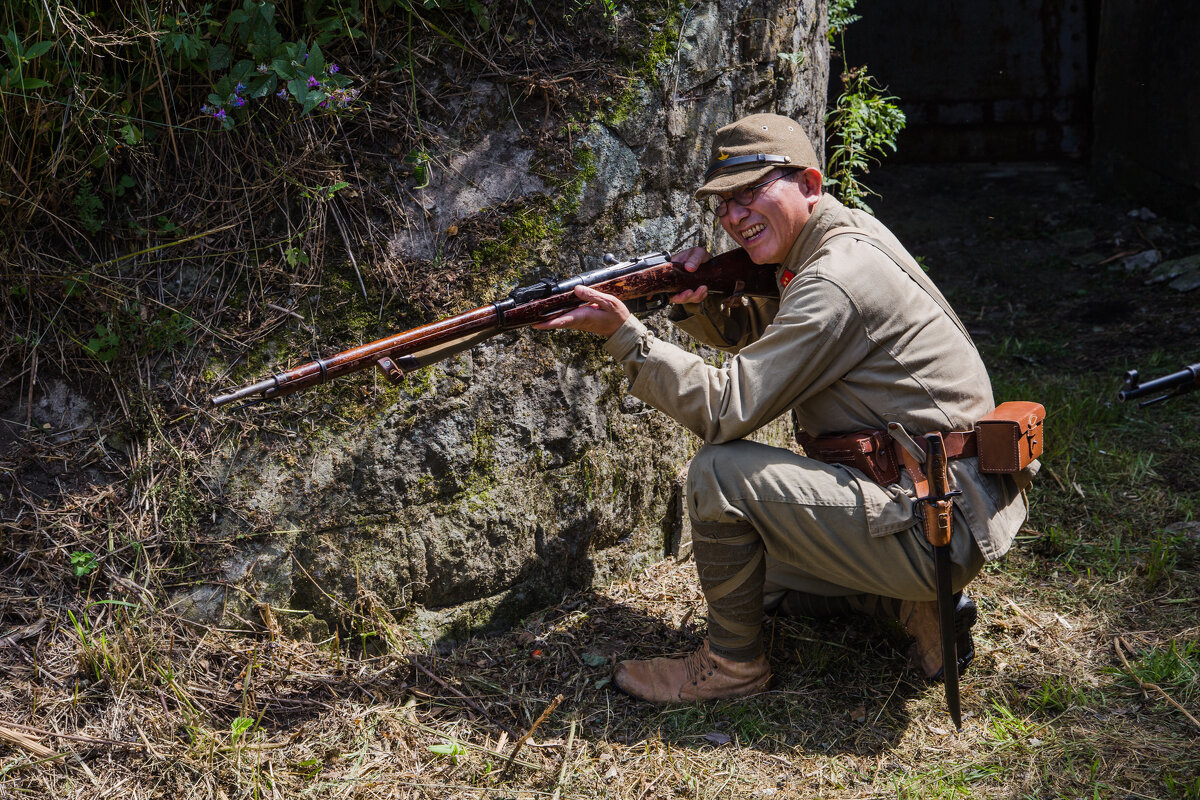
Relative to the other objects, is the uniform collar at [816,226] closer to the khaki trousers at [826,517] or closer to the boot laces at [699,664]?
the khaki trousers at [826,517]

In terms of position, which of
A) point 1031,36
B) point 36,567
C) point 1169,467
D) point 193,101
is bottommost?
point 1169,467

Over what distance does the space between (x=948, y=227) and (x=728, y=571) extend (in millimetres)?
6288

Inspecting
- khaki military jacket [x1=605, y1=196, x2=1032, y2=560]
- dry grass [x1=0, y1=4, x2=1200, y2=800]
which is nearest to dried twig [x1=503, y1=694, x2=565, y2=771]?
dry grass [x1=0, y1=4, x2=1200, y2=800]

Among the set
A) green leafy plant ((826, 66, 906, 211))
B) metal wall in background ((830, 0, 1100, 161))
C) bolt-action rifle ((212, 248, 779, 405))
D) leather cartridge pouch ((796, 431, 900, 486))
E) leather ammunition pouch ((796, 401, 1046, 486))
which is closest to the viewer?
bolt-action rifle ((212, 248, 779, 405))

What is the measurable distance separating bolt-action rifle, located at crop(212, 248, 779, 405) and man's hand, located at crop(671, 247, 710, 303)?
17mm

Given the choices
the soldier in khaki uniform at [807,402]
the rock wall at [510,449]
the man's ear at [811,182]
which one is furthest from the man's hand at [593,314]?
the man's ear at [811,182]

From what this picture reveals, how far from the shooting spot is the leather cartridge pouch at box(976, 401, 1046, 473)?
3.04 meters

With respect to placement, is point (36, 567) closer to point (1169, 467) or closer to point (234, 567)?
point (234, 567)

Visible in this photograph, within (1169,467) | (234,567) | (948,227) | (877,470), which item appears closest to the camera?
(877,470)

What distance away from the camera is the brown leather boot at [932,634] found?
3.38m

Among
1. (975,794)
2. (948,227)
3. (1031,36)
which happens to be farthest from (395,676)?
(1031,36)

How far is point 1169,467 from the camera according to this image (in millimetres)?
4781

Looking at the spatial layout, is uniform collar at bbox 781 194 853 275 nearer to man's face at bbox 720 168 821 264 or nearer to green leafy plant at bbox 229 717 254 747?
man's face at bbox 720 168 821 264

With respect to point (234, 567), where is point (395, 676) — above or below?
below
